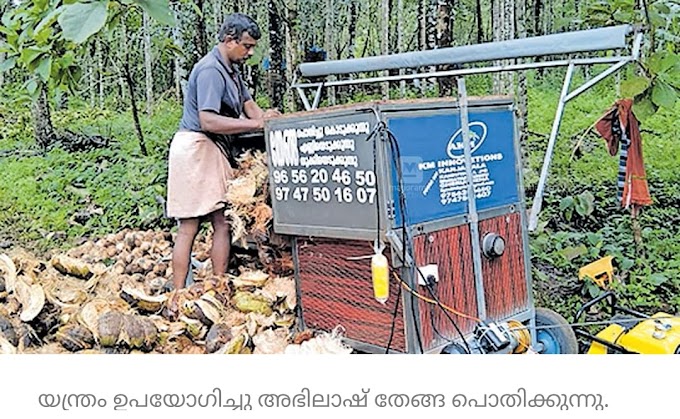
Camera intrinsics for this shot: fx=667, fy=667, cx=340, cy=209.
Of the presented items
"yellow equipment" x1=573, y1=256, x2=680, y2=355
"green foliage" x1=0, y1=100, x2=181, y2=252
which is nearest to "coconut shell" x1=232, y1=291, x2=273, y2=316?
"yellow equipment" x1=573, y1=256, x2=680, y2=355

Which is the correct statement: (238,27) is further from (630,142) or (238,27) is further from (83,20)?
(630,142)

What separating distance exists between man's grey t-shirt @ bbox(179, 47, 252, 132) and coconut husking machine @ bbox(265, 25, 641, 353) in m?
0.34

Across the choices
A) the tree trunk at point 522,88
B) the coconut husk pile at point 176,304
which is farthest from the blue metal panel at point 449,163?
the tree trunk at point 522,88

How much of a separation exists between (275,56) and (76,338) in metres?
3.82

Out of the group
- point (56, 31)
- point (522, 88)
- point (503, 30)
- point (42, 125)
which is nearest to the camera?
point (56, 31)

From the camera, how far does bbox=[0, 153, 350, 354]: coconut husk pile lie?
2.23 meters

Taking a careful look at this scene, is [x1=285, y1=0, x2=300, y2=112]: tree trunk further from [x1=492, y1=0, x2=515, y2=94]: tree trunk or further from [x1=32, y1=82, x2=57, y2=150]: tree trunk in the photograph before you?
[x1=32, y1=82, x2=57, y2=150]: tree trunk

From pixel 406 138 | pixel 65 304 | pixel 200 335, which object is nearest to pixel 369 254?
pixel 406 138

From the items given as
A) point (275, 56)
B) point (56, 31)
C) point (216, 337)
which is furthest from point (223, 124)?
point (275, 56)

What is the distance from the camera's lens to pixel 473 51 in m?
2.34

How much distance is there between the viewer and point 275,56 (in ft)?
18.5

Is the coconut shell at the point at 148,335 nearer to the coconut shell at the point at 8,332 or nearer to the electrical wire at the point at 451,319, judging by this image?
the coconut shell at the point at 8,332
